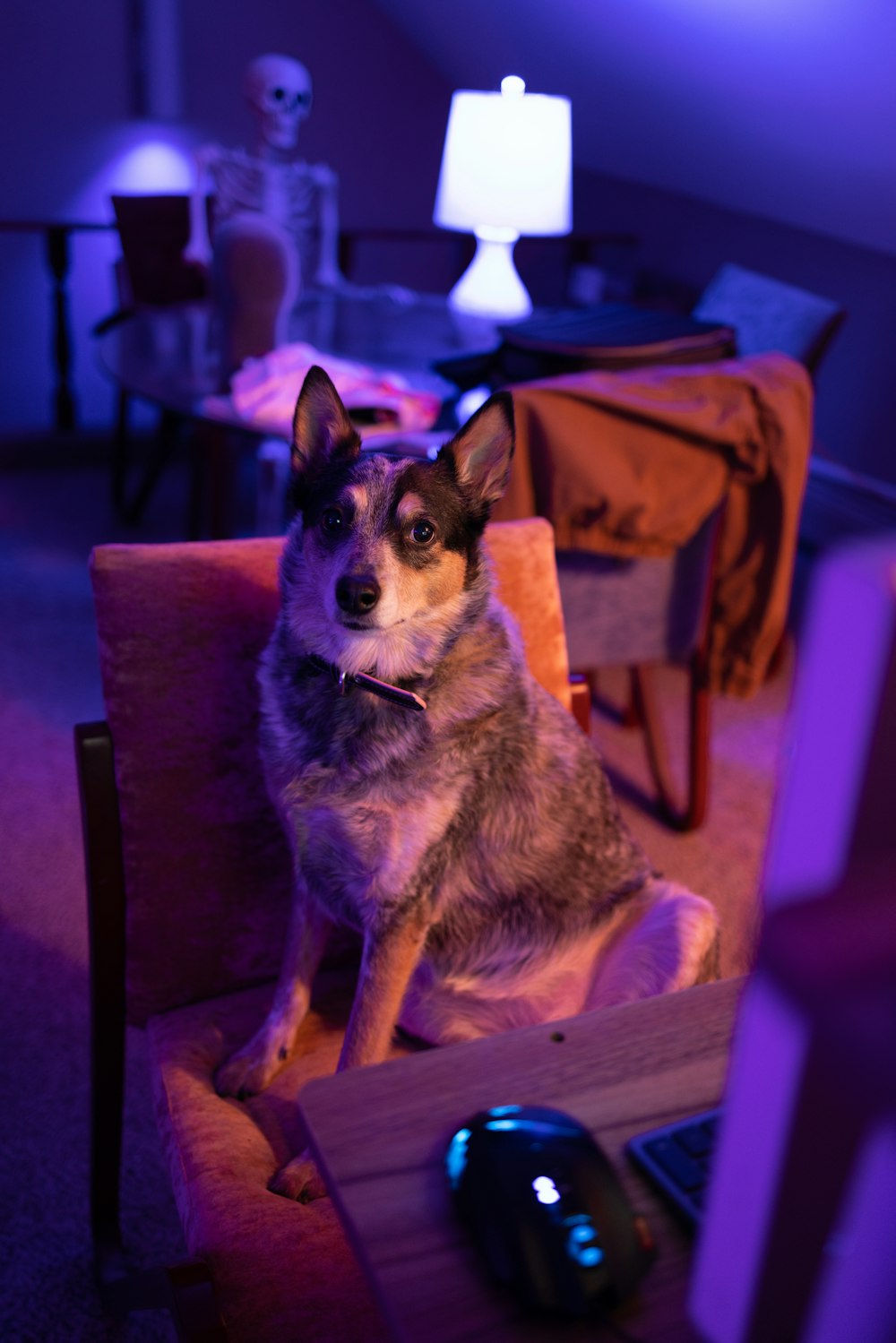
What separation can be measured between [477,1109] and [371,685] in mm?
571

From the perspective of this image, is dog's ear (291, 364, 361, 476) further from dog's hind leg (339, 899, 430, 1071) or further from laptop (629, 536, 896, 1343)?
laptop (629, 536, 896, 1343)

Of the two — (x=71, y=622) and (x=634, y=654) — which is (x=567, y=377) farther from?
(x=71, y=622)

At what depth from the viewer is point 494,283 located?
3.21 m

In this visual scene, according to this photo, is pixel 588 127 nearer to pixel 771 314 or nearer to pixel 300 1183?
pixel 771 314

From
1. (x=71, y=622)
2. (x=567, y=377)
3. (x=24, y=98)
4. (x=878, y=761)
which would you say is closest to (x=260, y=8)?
(x=24, y=98)

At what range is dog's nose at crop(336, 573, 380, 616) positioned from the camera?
46.5 inches

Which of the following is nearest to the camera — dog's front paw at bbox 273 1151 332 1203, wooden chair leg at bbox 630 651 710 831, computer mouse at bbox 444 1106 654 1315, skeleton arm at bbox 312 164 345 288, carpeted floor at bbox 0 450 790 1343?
computer mouse at bbox 444 1106 654 1315

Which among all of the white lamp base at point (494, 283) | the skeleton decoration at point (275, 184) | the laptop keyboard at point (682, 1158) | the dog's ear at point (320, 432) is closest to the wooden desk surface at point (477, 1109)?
the laptop keyboard at point (682, 1158)

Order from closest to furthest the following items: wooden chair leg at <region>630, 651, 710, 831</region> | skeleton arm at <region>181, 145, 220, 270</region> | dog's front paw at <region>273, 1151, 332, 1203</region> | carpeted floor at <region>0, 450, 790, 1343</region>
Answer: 1. dog's front paw at <region>273, 1151, 332, 1203</region>
2. carpeted floor at <region>0, 450, 790, 1343</region>
3. wooden chair leg at <region>630, 651, 710, 831</region>
4. skeleton arm at <region>181, 145, 220, 270</region>

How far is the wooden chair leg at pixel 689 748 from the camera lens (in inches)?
100

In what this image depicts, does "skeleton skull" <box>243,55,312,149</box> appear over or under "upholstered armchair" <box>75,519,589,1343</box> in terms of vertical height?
over

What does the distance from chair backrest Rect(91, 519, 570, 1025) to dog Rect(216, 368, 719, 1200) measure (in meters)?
0.08

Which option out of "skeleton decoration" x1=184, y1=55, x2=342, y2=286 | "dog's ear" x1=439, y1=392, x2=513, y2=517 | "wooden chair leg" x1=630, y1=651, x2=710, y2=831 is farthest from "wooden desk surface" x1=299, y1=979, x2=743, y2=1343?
"skeleton decoration" x1=184, y1=55, x2=342, y2=286

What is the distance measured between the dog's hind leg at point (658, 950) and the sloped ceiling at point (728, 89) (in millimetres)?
2387
